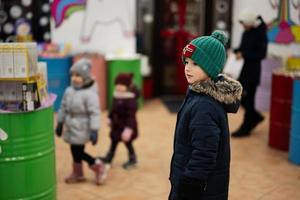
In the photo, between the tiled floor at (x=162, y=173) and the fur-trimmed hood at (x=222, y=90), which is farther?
the tiled floor at (x=162, y=173)

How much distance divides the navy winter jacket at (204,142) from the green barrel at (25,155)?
3.64 feet

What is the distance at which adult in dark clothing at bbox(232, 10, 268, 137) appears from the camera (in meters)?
5.32

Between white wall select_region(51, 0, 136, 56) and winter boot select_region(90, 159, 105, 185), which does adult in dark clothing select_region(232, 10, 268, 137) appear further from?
white wall select_region(51, 0, 136, 56)

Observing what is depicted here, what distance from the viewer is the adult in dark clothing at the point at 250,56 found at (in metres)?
5.32

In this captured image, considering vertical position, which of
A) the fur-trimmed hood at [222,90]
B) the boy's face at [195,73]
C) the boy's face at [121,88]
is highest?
the boy's face at [195,73]

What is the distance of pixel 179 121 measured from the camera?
2467mm

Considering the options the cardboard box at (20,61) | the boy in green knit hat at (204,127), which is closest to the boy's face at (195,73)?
the boy in green knit hat at (204,127)

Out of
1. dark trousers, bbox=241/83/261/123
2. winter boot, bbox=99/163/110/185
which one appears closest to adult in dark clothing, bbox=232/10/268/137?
dark trousers, bbox=241/83/261/123

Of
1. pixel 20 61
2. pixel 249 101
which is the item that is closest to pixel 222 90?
pixel 20 61

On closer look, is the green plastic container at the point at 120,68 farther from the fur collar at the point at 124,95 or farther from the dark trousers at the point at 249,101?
the fur collar at the point at 124,95

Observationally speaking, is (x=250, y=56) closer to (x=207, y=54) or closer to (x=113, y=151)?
(x=113, y=151)

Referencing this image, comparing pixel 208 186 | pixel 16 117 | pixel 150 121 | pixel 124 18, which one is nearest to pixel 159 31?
pixel 124 18

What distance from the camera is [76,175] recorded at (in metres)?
4.21

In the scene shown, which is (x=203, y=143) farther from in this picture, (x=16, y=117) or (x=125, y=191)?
(x=125, y=191)
